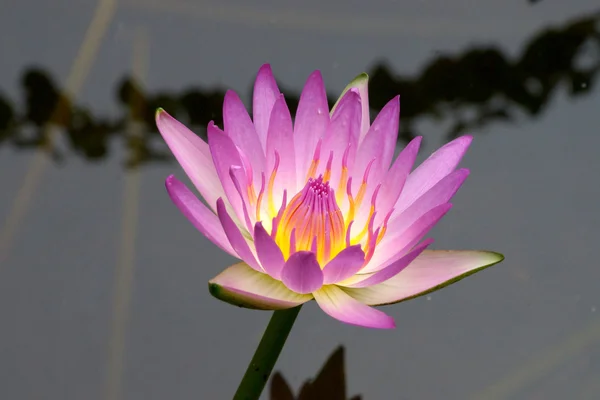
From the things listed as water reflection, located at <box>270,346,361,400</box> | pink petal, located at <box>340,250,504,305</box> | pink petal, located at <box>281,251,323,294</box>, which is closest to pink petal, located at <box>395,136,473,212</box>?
pink petal, located at <box>340,250,504,305</box>

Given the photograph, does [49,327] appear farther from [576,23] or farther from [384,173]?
[576,23]

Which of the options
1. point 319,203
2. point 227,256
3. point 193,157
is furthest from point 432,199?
point 227,256

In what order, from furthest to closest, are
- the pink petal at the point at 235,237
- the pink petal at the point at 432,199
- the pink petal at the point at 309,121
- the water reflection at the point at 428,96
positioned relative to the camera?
1. the water reflection at the point at 428,96
2. the pink petal at the point at 309,121
3. the pink petal at the point at 432,199
4. the pink petal at the point at 235,237

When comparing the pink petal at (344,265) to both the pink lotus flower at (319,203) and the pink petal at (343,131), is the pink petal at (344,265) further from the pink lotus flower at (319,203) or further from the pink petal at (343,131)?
the pink petal at (343,131)

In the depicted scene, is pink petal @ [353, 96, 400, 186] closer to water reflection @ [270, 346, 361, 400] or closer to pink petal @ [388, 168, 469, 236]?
pink petal @ [388, 168, 469, 236]

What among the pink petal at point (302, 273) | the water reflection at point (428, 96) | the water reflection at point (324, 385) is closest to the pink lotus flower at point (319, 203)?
the pink petal at point (302, 273)

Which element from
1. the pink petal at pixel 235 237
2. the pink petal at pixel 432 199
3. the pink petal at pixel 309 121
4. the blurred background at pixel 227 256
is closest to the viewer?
the pink petal at pixel 235 237
